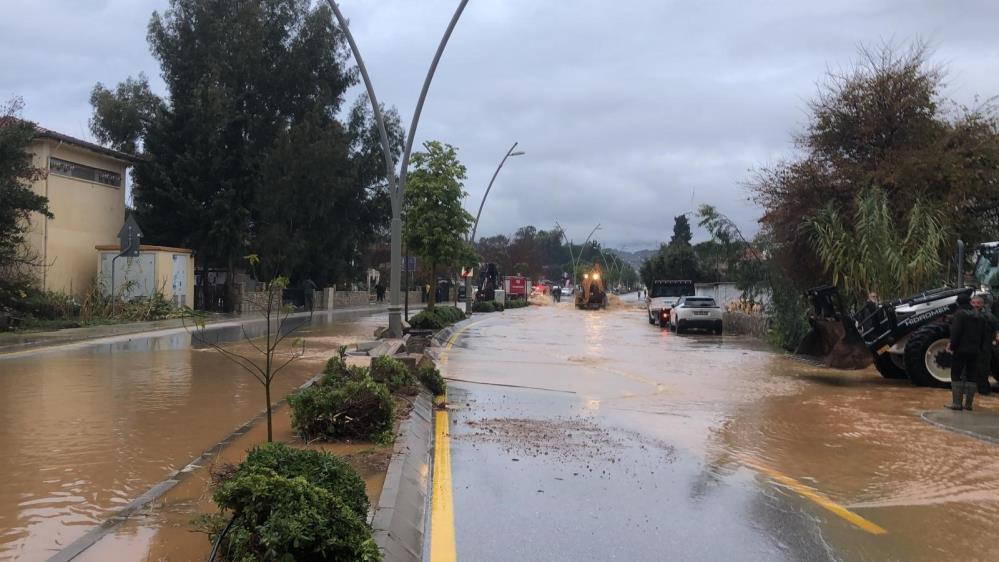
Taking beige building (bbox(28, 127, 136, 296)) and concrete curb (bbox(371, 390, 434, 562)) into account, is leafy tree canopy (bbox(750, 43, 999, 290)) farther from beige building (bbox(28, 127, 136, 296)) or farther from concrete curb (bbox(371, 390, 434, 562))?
beige building (bbox(28, 127, 136, 296))

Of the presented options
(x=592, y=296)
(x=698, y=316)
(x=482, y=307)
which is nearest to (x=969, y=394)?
(x=698, y=316)

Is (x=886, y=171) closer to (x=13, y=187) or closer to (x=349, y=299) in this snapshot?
(x=13, y=187)

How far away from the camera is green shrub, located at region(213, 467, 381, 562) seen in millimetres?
3934

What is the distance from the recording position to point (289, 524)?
3.93 meters

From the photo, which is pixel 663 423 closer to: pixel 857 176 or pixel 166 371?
pixel 166 371

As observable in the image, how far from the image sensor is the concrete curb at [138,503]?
4.61 meters

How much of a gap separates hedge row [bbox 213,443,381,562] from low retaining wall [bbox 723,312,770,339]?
24784mm

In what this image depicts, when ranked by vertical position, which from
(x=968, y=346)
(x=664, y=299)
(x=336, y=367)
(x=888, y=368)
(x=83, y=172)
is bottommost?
(x=888, y=368)

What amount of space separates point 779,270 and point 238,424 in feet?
59.2

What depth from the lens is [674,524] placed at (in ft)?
19.1

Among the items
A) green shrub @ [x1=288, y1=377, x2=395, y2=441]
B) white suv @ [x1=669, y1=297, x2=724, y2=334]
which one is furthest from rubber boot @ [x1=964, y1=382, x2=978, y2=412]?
white suv @ [x1=669, y1=297, x2=724, y2=334]

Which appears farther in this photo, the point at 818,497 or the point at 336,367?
the point at 336,367

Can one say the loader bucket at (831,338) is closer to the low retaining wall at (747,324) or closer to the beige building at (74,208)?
the low retaining wall at (747,324)

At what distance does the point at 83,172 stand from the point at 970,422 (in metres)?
30.9
